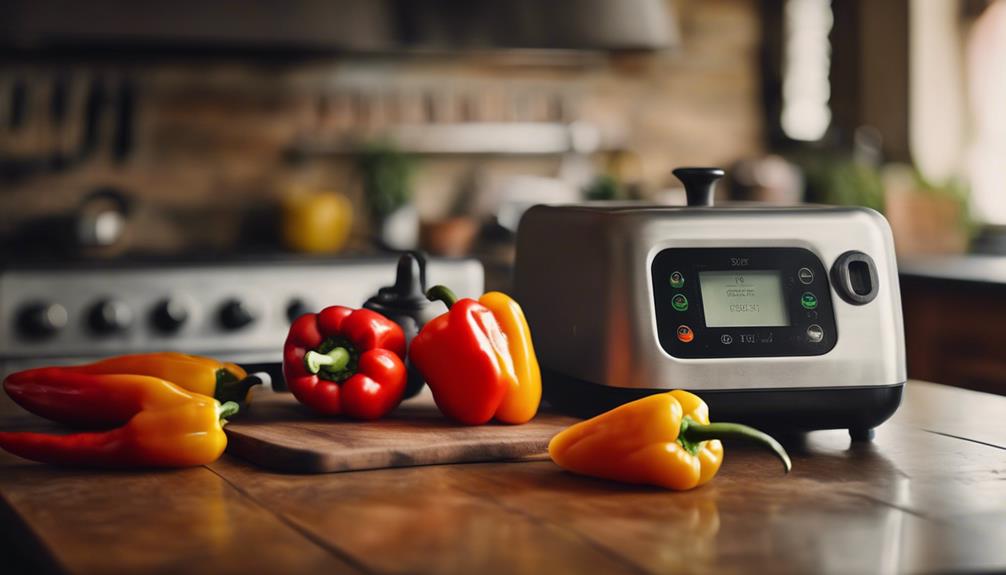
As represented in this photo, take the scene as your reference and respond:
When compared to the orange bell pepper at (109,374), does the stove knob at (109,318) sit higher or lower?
lower

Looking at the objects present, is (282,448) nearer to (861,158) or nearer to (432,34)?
(432,34)

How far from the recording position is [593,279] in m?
1.20

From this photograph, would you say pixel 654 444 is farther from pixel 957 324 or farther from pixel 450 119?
pixel 450 119

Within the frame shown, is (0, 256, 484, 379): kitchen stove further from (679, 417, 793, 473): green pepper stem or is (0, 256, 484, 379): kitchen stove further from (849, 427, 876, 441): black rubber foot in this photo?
(679, 417, 793, 473): green pepper stem

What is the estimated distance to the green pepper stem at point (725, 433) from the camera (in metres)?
0.96

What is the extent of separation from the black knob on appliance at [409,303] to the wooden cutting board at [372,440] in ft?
0.25

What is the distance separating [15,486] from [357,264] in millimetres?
2011

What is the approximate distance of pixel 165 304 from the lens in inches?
110

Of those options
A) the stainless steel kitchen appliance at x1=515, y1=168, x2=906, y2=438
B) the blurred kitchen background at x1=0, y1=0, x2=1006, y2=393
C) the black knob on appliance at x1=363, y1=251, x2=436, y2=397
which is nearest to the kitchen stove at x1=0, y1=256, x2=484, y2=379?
the blurred kitchen background at x1=0, y1=0, x2=1006, y2=393

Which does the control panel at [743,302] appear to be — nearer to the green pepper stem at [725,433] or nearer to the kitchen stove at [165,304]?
the green pepper stem at [725,433]

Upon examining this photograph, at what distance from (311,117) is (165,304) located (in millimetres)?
1028

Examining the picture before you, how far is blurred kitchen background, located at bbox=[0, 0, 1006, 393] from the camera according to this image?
3344mm

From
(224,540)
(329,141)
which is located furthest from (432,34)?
(224,540)

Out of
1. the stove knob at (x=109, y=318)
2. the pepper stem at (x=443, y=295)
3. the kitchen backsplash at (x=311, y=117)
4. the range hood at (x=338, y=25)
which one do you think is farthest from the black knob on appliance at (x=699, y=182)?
the kitchen backsplash at (x=311, y=117)
